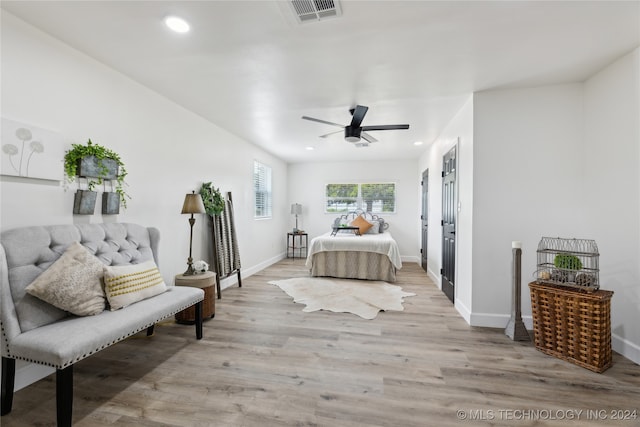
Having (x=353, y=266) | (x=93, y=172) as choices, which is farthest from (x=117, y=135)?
(x=353, y=266)

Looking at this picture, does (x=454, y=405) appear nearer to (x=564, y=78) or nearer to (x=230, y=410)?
(x=230, y=410)

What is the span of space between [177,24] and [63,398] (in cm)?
239

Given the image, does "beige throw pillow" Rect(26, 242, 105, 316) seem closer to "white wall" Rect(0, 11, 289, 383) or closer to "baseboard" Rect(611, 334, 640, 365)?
"white wall" Rect(0, 11, 289, 383)

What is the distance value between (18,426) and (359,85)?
3579 mm

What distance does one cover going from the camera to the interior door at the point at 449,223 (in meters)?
3.89

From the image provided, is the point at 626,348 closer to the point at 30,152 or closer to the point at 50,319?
the point at 50,319

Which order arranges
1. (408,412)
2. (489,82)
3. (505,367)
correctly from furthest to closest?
(489,82) → (505,367) → (408,412)

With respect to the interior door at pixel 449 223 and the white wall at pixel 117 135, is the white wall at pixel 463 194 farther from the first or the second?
the white wall at pixel 117 135

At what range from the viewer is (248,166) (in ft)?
18.2

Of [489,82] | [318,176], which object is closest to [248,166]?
[318,176]

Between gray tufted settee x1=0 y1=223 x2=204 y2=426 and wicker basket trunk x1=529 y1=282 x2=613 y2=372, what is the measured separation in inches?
124

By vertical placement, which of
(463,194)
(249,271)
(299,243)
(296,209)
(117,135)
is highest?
(117,135)

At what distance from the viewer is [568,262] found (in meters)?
2.50

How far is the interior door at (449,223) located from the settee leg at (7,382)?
4.16 meters
